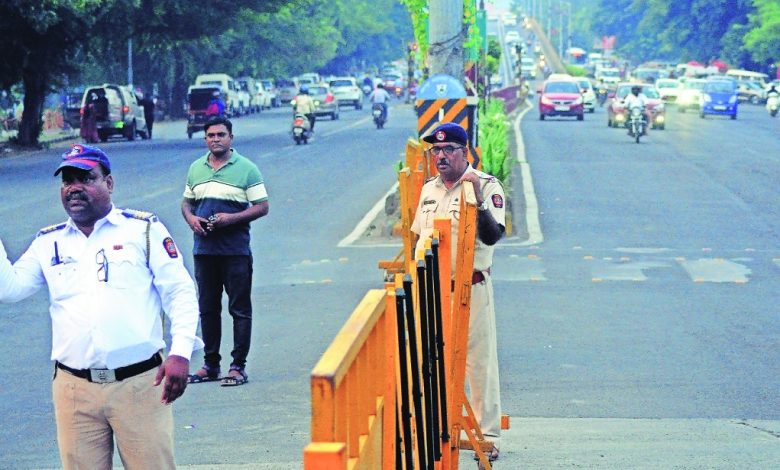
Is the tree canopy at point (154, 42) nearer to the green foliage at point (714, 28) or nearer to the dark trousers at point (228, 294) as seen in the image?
the green foliage at point (714, 28)

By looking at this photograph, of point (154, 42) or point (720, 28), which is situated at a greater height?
point (154, 42)

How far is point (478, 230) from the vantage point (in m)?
7.18

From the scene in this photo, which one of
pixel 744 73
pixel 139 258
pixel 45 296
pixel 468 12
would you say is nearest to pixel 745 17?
pixel 744 73

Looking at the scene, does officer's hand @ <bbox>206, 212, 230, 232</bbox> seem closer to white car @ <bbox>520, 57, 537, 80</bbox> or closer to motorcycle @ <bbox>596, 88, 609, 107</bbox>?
motorcycle @ <bbox>596, 88, 609, 107</bbox>

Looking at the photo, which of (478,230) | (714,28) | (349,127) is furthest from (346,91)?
(478,230)

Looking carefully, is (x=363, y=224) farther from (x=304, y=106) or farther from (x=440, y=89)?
(x=304, y=106)

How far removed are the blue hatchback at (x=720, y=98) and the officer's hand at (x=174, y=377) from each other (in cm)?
5690

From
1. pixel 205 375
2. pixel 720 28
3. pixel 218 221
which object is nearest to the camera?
pixel 218 221

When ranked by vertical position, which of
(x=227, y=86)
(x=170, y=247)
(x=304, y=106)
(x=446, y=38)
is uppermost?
(x=446, y=38)

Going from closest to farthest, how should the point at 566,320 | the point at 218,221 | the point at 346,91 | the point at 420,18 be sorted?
the point at 218,221
the point at 566,320
the point at 420,18
the point at 346,91

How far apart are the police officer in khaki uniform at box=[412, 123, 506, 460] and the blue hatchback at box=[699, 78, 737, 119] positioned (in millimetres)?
54436

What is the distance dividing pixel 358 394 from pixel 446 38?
49.0 feet

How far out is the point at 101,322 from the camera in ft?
16.8

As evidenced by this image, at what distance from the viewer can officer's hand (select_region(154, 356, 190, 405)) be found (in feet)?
16.8
